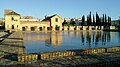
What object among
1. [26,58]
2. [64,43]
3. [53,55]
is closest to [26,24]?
[64,43]

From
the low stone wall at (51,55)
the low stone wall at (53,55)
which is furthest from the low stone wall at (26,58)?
the low stone wall at (53,55)

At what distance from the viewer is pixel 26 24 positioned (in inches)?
2352

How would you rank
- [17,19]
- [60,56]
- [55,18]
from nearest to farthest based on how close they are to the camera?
1. [60,56]
2. [17,19]
3. [55,18]

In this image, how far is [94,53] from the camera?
1117cm

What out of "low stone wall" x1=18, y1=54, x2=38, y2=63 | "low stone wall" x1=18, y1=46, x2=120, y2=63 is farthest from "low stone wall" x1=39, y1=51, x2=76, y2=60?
"low stone wall" x1=18, y1=54, x2=38, y2=63

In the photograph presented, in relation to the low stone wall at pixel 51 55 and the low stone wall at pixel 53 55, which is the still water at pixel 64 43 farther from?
the low stone wall at pixel 53 55

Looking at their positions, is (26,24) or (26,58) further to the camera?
(26,24)

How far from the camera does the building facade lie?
57.7m

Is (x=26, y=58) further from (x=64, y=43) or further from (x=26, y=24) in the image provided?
(x=26, y=24)

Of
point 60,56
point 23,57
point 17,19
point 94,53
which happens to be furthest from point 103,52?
point 17,19

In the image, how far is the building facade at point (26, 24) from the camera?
189ft

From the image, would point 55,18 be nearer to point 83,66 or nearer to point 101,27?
point 101,27

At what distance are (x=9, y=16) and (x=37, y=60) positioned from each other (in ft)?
167

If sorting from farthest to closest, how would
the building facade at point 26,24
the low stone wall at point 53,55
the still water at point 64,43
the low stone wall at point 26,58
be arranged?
the building facade at point 26,24
the still water at point 64,43
the low stone wall at point 53,55
the low stone wall at point 26,58
